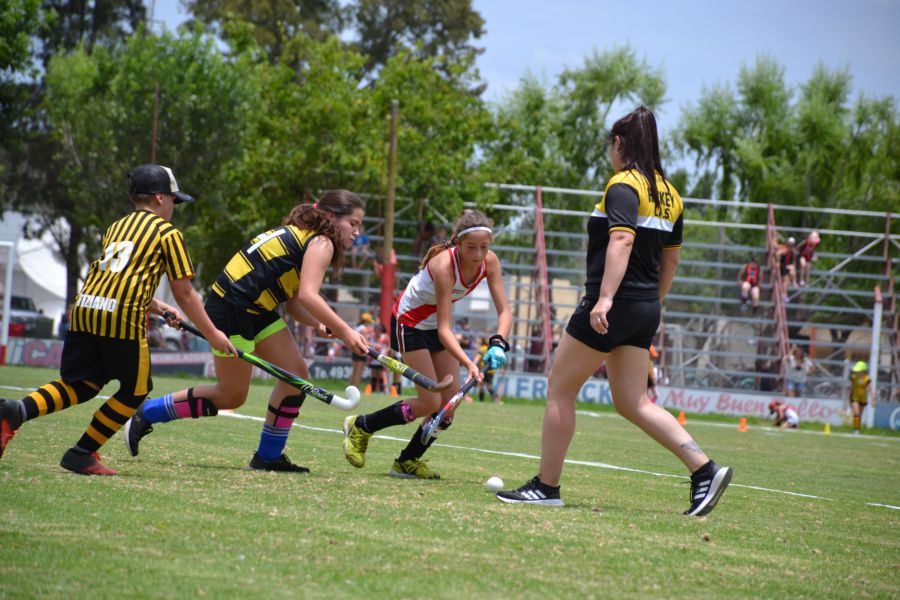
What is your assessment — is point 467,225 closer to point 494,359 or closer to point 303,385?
point 494,359

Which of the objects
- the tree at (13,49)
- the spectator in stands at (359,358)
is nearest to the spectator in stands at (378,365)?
the spectator in stands at (359,358)

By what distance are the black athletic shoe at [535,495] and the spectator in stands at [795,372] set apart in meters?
23.7

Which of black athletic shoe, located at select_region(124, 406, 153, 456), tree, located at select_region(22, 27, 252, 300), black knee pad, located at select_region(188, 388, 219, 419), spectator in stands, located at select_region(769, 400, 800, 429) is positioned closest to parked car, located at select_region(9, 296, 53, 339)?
tree, located at select_region(22, 27, 252, 300)

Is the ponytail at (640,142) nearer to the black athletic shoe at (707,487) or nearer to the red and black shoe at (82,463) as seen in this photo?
the black athletic shoe at (707,487)

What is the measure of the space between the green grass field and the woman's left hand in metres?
1.01

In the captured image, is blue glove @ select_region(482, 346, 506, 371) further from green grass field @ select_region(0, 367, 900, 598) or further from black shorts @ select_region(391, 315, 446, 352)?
green grass field @ select_region(0, 367, 900, 598)

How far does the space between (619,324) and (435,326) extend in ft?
6.13

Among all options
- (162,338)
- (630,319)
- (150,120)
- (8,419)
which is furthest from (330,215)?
(150,120)

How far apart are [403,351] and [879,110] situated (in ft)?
123

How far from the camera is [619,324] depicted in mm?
6145

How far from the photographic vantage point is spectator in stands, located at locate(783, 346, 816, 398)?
2894cm

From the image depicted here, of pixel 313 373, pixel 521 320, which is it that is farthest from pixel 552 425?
pixel 521 320

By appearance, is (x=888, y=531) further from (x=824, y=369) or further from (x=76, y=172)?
(x=76, y=172)

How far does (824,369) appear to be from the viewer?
3028 cm
